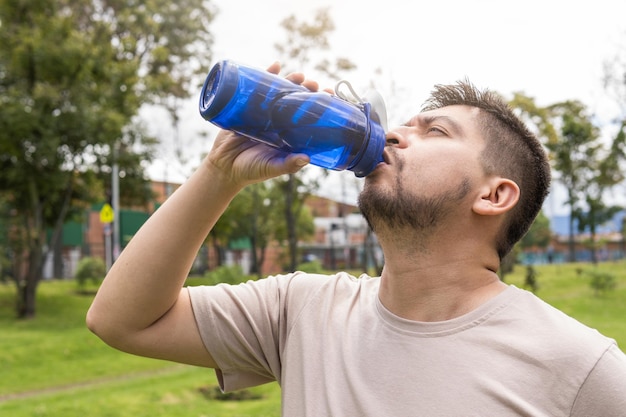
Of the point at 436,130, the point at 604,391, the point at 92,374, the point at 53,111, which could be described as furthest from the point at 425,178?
the point at 53,111

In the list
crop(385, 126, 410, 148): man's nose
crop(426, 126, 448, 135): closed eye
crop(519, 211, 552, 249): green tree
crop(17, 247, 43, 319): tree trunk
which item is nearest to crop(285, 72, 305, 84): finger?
crop(385, 126, 410, 148): man's nose

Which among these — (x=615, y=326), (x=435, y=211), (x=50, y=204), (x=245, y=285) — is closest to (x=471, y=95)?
(x=435, y=211)

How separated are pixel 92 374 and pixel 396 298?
31.2ft

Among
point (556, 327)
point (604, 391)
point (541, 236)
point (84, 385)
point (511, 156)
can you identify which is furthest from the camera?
point (541, 236)

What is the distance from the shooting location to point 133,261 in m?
1.75

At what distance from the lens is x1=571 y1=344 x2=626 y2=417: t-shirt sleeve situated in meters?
1.33

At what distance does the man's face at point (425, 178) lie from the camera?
1653 mm

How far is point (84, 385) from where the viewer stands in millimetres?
9359

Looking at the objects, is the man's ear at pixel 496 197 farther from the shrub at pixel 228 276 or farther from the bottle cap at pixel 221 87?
the shrub at pixel 228 276

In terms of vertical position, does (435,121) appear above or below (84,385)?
above

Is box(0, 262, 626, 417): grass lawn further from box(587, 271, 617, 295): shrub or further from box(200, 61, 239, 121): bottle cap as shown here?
box(200, 61, 239, 121): bottle cap

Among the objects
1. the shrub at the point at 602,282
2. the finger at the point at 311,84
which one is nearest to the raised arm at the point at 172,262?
the finger at the point at 311,84

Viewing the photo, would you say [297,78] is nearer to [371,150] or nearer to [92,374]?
[371,150]

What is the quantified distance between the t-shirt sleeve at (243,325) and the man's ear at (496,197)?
58 centimetres
